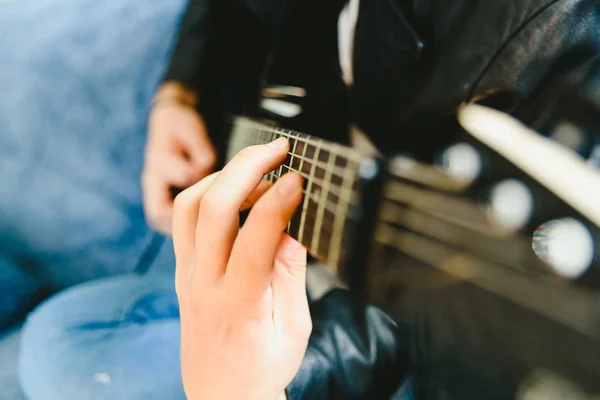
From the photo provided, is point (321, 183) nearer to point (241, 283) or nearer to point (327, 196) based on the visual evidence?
point (327, 196)

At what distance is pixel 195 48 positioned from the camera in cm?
74

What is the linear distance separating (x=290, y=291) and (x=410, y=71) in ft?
0.84

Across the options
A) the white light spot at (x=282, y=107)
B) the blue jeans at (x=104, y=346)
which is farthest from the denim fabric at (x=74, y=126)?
the white light spot at (x=282, y=107)

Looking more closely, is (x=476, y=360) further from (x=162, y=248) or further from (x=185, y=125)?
(x=162, y=248)

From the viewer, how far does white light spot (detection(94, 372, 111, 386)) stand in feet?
1.79

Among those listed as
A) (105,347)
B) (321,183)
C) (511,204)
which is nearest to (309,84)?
(321,183)

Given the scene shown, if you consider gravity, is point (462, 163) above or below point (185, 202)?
above

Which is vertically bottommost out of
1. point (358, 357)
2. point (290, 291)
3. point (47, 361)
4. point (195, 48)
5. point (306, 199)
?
point (47, 361)

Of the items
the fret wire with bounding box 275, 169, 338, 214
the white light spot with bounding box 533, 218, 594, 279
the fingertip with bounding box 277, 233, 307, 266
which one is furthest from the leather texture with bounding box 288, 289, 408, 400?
the white light spot with bounding box 533, 218, 594, 279

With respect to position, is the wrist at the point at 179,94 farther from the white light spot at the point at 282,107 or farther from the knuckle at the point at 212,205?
the knuckle at the point at 212,205

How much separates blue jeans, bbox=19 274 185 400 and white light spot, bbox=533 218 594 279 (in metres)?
→ 0.53

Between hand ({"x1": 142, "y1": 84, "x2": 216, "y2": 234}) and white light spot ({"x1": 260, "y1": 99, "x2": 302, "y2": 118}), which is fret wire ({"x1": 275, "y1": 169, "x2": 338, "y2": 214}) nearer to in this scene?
white light spot ({"x1": 260, "y1": 99, "x2": 302, "y2": 118})

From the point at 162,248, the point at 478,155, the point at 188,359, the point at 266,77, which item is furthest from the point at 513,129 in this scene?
the point at 162,248

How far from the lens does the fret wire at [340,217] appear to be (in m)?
0.25
